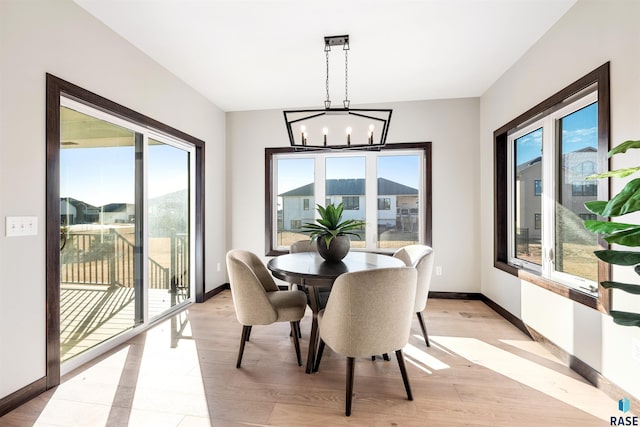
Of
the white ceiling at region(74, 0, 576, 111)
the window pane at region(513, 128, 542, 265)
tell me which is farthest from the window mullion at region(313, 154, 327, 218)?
the window pane at region(513, 128, 542, 265)

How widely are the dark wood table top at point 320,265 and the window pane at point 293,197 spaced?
63.5 inches

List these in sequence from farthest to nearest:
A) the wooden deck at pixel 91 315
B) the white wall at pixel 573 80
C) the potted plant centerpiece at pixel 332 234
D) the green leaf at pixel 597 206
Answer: the potted plant centerpiece at pixel 332 234
the wooden deck at pixel 91 315
the white wall at pixel 573 80
the green leaf at pixel 597 206

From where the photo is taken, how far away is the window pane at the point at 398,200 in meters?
4.17

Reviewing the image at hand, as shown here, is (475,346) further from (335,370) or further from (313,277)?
(313,277)

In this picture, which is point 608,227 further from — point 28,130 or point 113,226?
point 113,226

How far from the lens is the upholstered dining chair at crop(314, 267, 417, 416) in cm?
169

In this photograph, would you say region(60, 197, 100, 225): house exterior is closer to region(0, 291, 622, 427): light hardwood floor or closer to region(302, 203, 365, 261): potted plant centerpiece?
region(0, 291, 622, 427): light hardwood floor

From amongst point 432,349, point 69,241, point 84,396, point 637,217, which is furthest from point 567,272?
point 69,241

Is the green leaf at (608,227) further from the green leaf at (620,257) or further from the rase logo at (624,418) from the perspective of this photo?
the rase logo at (624,418)

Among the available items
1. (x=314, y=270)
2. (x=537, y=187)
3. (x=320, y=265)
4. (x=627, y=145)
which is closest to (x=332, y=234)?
(x=320, y=265)

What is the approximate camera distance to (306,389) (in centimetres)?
200

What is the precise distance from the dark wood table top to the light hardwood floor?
2.45 ft

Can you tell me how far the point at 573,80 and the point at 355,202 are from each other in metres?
2.59

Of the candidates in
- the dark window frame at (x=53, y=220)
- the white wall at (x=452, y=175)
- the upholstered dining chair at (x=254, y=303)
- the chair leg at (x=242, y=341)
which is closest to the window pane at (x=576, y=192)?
the white wall at (x=452, y=175)
